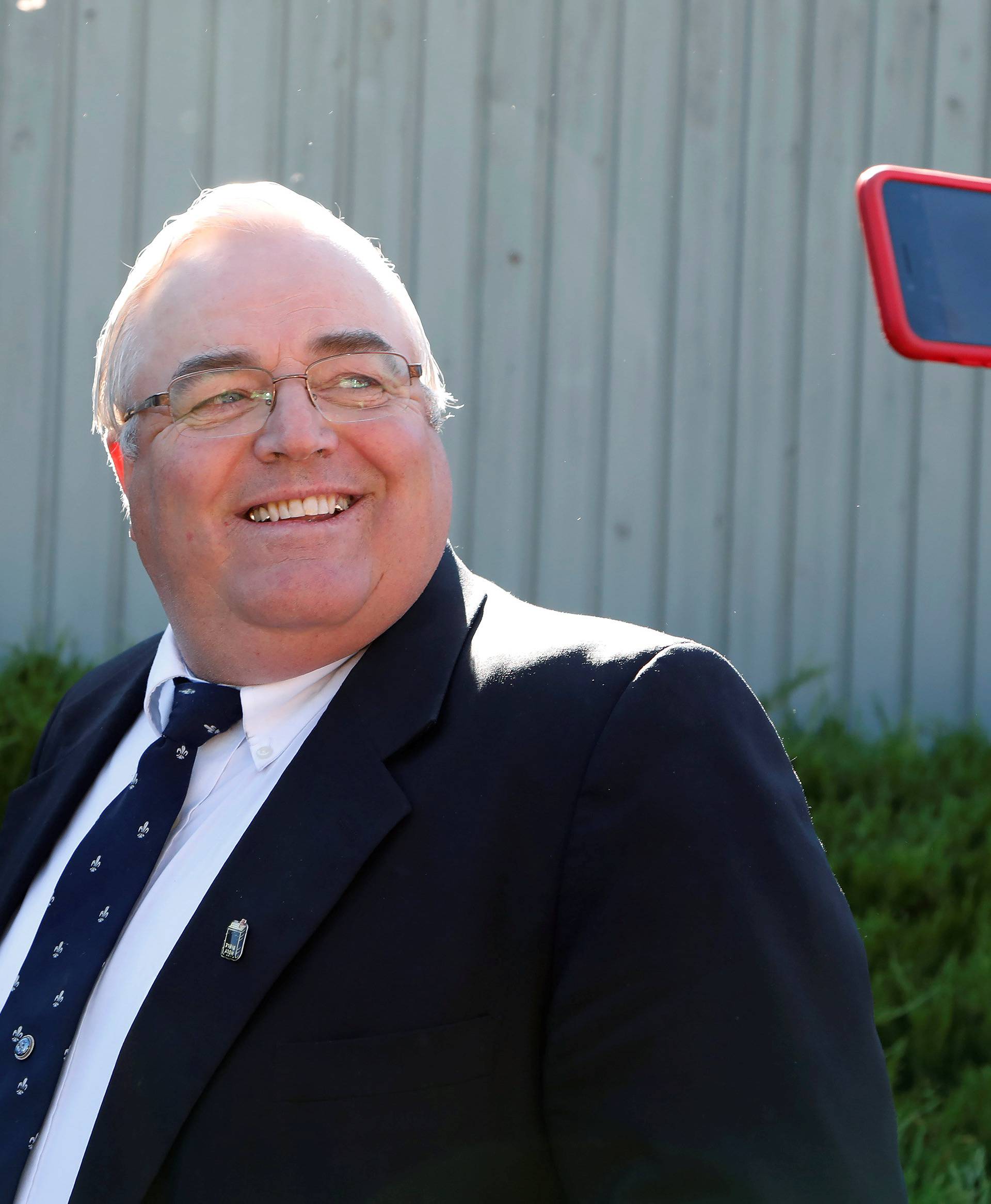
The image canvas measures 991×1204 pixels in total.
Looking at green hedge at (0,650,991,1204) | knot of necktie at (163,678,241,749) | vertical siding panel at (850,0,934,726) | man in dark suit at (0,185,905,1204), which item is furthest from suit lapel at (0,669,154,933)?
vertical siding panel at (850,0,934,726)

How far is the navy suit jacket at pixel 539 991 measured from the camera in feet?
4.36

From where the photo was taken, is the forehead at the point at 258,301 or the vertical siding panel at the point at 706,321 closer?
the forehead at the point at 258,301

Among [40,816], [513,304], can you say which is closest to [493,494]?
[513,304]

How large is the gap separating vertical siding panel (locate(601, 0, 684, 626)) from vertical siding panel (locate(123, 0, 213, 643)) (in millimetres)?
1445

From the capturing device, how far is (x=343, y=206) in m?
4.53

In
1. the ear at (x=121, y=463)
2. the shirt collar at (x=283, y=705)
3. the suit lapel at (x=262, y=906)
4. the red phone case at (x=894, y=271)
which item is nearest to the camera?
the red phone case at (x=894, y=271)

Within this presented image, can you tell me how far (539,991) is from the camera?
1439 millimetres

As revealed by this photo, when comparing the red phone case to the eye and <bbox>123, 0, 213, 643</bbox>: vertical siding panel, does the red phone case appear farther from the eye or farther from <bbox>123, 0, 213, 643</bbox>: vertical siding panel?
<bbox>123, 0, 213, 643</bbox>: vertical siding panel

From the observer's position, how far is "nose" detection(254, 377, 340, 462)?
1847 millimetres

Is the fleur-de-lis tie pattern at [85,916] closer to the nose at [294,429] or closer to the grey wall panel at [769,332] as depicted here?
the nose at [294,429]

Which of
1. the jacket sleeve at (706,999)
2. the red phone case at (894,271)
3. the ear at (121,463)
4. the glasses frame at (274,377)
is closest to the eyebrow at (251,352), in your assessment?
the glasses frame at (274,377)

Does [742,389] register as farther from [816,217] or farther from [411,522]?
[411,522]

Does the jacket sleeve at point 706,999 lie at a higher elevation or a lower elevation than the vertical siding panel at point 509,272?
lower

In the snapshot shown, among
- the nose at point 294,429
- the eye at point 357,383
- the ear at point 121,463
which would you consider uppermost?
the eye at point 357,383
